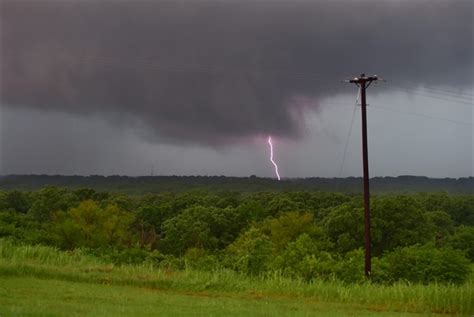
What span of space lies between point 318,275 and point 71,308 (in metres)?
15.8

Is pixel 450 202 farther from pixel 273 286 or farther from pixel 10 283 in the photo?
pixel 10 283

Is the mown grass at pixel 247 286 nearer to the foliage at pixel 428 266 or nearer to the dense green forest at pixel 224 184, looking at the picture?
the foliage at pixel 428 266

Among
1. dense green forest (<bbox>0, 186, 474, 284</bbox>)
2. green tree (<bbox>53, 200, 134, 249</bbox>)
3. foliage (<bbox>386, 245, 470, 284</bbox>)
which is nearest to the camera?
dense green forest (<bbox>0, 186, 474, 284</bbox>)

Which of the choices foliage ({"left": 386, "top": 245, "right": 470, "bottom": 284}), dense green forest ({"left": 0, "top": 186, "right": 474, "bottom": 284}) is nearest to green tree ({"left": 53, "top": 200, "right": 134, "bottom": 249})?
dense green forest ({"left": 0, "top": 186, "right": 474, "bottom": 284})

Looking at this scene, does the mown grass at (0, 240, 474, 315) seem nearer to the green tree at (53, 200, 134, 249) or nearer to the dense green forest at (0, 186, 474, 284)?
the dense green forest at (0, 186, 474, 284)

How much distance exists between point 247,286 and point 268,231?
1903 inches

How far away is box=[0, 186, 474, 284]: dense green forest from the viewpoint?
3769 centimetres

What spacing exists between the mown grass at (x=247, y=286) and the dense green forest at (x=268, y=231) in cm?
575

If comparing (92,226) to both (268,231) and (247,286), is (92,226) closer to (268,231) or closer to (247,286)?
(268,231)

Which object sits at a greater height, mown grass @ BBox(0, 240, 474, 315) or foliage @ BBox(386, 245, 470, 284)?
mown grass @ BBox(0, 240, 474, 315)

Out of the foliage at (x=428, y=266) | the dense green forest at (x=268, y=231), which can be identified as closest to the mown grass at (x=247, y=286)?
the dense green forest at (x=268, y=231)

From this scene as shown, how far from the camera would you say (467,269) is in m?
40.7

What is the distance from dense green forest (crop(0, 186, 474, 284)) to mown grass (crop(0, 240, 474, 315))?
575cm

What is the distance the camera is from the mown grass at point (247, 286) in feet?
62.2
